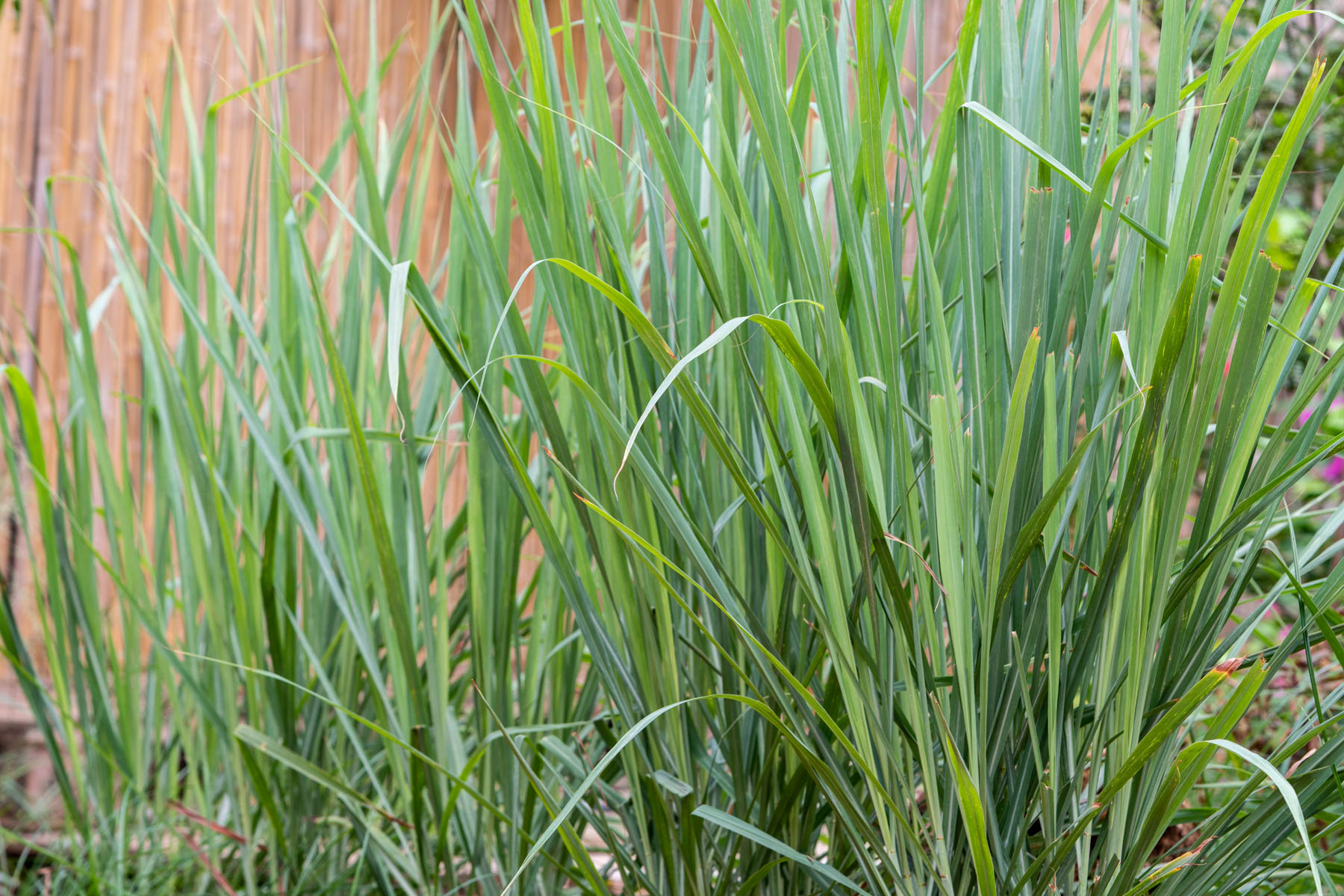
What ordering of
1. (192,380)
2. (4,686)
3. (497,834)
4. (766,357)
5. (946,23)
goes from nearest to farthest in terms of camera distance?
(766,357) < (497,834) < (192,380) < (946,23) < (4,686)

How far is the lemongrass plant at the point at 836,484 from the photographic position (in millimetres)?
432

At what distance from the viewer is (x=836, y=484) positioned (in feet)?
1.56

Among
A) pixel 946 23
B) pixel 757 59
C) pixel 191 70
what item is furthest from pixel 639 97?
pixel 191 70

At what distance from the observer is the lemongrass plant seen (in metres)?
0.43

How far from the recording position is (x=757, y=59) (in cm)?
46

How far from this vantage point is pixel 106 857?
832 millimetres

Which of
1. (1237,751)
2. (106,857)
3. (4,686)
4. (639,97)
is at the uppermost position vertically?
(639,97)

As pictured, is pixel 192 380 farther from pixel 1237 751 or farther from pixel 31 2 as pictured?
pixel 31 2

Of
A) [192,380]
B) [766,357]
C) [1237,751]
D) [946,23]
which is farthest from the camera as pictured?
[946,23]

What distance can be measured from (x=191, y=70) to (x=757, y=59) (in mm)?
1826

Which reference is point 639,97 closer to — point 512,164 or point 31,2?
point 512,164

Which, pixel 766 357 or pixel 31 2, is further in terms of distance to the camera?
pixel 31 2

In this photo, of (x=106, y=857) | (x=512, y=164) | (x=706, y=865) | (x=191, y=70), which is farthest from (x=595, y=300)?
(x=191, y=70)

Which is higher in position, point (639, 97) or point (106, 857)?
point (639, 97)
